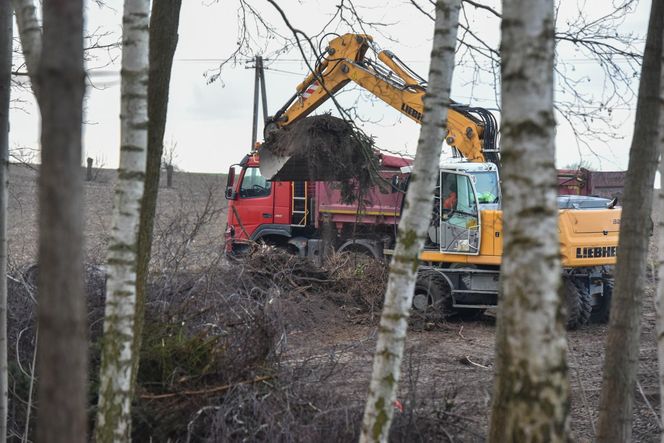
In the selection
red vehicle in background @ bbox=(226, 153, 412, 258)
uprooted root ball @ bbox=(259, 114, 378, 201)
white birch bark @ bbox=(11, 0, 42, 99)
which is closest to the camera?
white birch bark @ bbox=(11, 0, 42, 99)

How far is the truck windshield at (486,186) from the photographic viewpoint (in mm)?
13820

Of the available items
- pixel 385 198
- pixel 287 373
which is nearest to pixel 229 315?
pixel 287 373

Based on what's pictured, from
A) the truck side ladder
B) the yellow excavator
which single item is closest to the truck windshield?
the yellow excavator

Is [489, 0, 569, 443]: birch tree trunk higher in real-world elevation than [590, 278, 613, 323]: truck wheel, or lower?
higher

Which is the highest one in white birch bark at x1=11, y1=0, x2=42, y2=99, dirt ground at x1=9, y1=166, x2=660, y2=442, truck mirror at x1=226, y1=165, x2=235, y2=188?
white birch bark at x1=11, y1=0, x2=42, y2=99

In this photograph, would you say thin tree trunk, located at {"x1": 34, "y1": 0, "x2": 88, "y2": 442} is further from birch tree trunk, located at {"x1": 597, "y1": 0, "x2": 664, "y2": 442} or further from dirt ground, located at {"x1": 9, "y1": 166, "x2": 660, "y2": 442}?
dirt ground, located at {"x1": 9, "y1": 166, "x2": 660, "y2": 442}

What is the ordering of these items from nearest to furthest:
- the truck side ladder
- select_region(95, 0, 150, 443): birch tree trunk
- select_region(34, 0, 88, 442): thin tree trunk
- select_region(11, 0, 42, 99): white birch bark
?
select_region(34, 0, 88, 442): thin tree trunk
select_region(95, 0, 150, 443): birch tree trunk
select_region(11, 0, 42, 99): white birch bark
the truck side ladder

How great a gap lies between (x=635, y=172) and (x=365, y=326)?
8.85m

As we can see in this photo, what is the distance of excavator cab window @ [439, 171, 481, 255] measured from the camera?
13.7 metres

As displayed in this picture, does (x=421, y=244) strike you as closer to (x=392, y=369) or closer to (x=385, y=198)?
(x=392, y=369)

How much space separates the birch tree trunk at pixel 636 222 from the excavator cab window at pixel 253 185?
553 inches

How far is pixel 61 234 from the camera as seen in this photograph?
7.06 ft

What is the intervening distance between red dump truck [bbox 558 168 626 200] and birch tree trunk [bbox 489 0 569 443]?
13988mm

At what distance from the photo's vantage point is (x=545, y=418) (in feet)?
10.4
